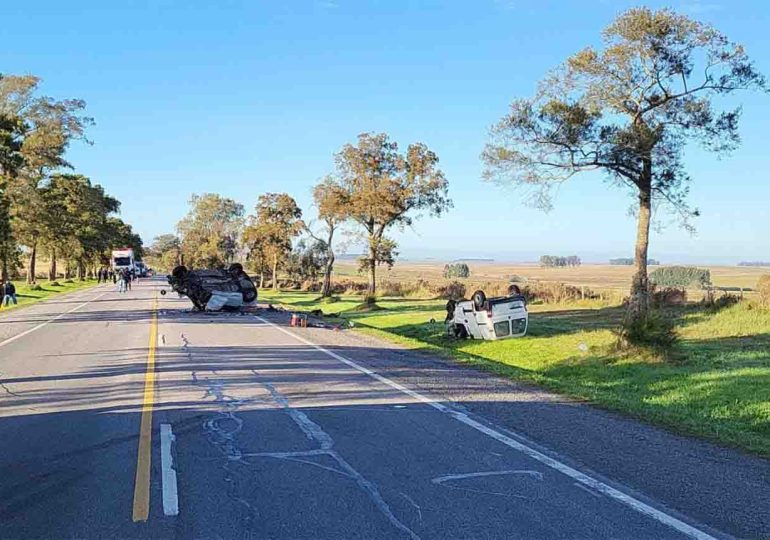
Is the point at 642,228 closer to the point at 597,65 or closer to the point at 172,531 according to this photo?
the point at 597,65

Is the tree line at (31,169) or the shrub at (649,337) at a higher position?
the tree line at (31,169)

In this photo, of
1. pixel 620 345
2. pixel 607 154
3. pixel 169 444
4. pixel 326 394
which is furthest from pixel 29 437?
pixel 607 154


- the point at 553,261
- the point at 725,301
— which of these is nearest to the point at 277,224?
the point at 725,301

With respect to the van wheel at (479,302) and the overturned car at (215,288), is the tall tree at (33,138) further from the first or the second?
the van wheel at (479,302)

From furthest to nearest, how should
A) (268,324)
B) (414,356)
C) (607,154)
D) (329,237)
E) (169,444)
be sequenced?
1. (329,237)
2. (268,324)
3. (607,154)
4. (414,356)
5. (169,444)

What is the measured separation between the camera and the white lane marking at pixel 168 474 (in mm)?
5609

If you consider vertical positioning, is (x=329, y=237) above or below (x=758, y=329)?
above

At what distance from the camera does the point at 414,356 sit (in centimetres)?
1661

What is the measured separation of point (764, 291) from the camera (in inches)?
1270

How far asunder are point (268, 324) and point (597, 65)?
1326cm

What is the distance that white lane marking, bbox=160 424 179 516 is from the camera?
221 inches

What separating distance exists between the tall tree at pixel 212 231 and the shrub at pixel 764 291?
6273 cm

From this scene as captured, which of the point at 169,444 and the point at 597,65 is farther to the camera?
the point at 597,65

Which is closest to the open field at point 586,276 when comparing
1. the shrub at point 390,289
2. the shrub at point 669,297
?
the shrub at point 669,297
